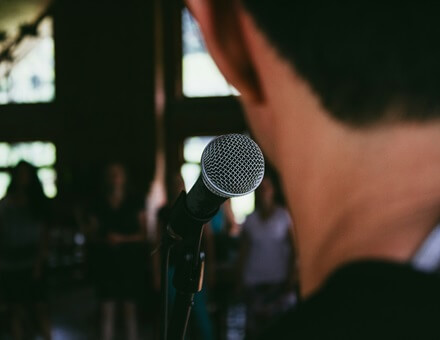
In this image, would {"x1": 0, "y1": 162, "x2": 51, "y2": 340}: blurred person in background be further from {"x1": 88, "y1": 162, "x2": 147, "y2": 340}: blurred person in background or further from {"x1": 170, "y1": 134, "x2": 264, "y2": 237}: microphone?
{"x1": 170, "y1": 134, "x2": 264, "y2": 237}: microphone

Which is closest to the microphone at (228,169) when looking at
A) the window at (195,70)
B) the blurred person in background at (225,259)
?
the blurred person in background at (225,259)

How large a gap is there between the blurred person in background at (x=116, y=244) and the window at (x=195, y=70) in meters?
6.48

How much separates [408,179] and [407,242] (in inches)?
2.1

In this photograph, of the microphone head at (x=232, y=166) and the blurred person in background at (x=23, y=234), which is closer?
the microphone head at (x=232, y=166)

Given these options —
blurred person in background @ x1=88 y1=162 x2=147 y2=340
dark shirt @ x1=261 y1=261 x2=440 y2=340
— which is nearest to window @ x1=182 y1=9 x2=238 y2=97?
blurred person in background @ x1=88 y1=162 x2=147 y2=340

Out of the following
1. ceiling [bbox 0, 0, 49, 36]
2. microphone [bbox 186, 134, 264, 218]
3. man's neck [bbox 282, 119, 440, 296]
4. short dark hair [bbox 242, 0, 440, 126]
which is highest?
short dark hair [bbox 242, 0, 440, 126]

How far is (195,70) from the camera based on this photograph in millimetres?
11133

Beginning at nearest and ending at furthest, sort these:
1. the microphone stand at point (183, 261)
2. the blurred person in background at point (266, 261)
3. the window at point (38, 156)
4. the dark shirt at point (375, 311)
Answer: the dark shirt at point (375, 311), the microphone stand at point (183, 261), the blurred person in background at point (266, 261), the window at point (38, 156)

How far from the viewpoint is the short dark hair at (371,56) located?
0.47m

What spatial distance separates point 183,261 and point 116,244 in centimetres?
349

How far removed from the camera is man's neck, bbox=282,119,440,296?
0.48m

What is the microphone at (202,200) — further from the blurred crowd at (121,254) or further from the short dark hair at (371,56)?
the blurred crowd at (121,254)

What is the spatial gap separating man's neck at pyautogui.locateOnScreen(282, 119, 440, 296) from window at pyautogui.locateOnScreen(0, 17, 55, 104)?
457 inches

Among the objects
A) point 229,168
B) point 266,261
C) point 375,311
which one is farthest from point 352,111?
point 266,261
